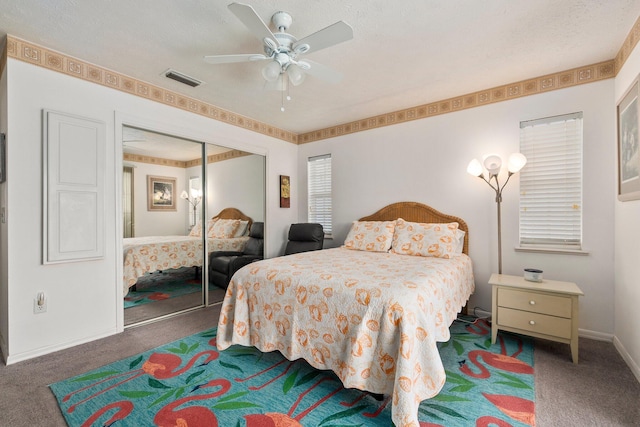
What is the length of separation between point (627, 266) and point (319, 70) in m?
2.85

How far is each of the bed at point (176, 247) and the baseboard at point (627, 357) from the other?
3899mm

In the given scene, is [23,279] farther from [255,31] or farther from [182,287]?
[255,31]

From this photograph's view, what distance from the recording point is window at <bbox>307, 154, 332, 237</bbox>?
4.58 metres

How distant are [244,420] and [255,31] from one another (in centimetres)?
A: 230

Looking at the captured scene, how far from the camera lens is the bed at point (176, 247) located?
9.77 feet

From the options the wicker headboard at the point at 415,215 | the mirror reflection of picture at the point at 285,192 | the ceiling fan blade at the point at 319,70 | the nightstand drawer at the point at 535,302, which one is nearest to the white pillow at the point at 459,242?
the wicker headboard at the point at 415,215

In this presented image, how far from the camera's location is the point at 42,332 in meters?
2.38

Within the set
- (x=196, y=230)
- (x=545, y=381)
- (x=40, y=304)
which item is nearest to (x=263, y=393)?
(x=545, y=381)

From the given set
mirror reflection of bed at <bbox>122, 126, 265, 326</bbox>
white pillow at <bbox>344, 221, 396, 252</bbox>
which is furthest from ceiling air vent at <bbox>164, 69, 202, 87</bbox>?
white pillow at <bbox>344, 221, 396, 252</bbox>

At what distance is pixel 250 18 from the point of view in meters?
1.63

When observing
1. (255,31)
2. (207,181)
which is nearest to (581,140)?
(255,31)

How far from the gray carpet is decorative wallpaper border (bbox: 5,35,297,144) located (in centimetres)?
240

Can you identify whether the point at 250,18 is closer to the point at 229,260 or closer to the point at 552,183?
the point at 229,260

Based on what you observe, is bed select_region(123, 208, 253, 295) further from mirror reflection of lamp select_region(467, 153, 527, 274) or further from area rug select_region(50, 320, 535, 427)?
mirror reflection of lamp select_region(467, 153, 527, 274)
